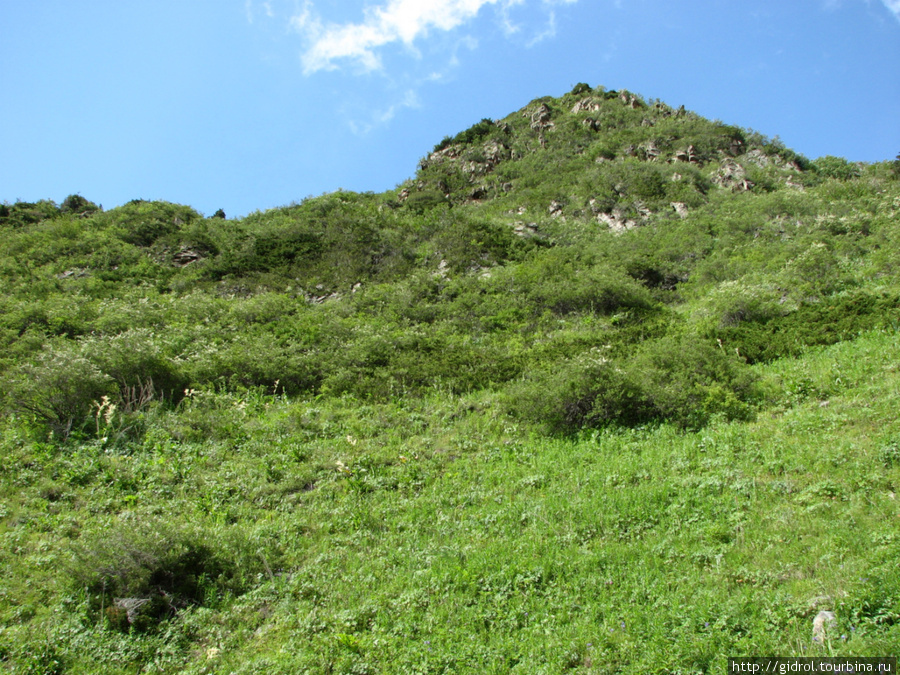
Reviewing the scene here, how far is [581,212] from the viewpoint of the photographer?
1312 inches

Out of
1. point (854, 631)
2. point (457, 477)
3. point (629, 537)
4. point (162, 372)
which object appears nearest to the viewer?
point (854, 631)

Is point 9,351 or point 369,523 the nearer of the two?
point 369,523

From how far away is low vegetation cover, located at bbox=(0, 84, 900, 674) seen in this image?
540cm

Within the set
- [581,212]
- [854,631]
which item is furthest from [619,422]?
[581,212]

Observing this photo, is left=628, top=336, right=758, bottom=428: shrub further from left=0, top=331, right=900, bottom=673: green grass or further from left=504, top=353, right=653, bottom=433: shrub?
left=0, top=331, right=900, bottom=673: green grass

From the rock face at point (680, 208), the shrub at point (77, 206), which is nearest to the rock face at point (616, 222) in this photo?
the rock face at point (680, 208)

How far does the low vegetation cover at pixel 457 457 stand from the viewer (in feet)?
17.7

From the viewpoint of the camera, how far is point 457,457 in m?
10.5

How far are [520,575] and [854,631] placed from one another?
3.28 meters

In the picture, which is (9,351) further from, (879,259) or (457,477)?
(879,259)

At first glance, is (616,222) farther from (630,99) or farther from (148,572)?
(148,572)

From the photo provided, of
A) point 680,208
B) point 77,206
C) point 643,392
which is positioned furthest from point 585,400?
point 77,206

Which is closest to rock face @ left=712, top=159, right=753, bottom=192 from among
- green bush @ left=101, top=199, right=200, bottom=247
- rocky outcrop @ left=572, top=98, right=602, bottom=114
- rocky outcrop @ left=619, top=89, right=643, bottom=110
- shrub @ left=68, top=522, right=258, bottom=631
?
rocky outcrop @ left=619, top=89, right=643, bottom=110

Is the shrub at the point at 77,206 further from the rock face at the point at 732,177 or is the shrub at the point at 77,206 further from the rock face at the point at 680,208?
the rock face at the point at 732,177
